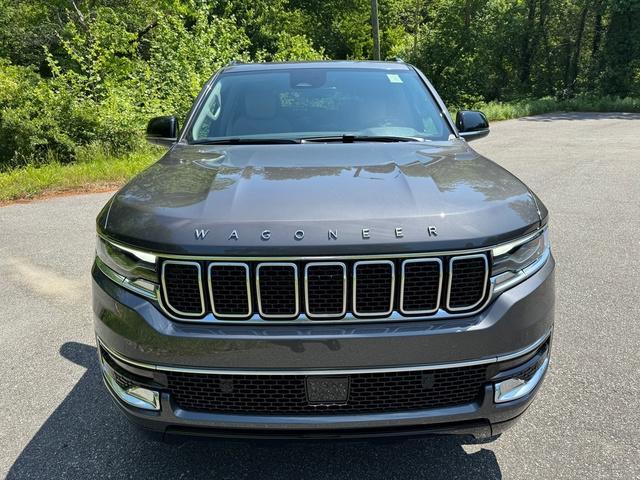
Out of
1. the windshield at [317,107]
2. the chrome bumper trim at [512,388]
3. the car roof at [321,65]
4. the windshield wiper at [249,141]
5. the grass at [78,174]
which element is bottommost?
the grass at [78,174]

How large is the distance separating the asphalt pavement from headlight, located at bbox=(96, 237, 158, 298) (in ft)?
2.24

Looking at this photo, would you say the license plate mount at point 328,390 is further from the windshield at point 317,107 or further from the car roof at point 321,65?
the car roof at point 321,65

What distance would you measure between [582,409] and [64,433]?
8.92 feet

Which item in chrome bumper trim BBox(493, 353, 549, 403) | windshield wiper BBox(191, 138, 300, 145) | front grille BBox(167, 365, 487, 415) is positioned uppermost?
windshield wiper BBox(191, 138, 300, 145)

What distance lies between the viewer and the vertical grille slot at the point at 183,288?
6.19 ft

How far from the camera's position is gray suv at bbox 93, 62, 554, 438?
1856 mm

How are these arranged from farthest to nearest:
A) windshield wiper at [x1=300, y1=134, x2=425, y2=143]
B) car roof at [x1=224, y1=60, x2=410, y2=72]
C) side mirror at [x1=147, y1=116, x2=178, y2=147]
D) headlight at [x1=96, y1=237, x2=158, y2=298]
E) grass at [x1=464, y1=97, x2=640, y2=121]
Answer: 1. grass at [x1=464, y1=97, x2=640, y2=121]
2. car roof at [x1=224, y1=60, x2=410, y2=72]
3. side mirror at [x1=147, y1=116, x2=178, y2=147]
4. windshield wiper at [x1=300, y1=134, x2=425, y2=143]
5. headlight at [x1=96, y1=237, x2=158, y2=298]

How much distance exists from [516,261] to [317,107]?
1.79m

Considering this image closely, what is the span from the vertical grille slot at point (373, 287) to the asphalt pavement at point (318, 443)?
53 centimetres

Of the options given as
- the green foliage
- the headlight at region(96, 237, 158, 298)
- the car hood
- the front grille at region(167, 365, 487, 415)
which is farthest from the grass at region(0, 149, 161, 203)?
the front grille at region(167, 365, 487, 415)

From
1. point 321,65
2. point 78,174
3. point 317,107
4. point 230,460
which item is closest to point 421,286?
point 230,460

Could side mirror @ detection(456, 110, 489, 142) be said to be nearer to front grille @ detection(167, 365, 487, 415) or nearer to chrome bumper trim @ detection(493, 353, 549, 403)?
chrome bumper trim @ detection(493, 353, 549, 403)

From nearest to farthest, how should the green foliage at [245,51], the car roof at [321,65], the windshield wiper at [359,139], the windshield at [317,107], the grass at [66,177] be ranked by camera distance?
the windshield wiper at [359,139]
the windshield at [317,107]
the car roof at [321,65]
the grass at [66,177]
the green foliage at [245,51]

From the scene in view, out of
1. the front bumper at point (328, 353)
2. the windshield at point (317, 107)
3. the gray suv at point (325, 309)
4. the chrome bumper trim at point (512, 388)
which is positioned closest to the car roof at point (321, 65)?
the windshield at point (317, 107)
